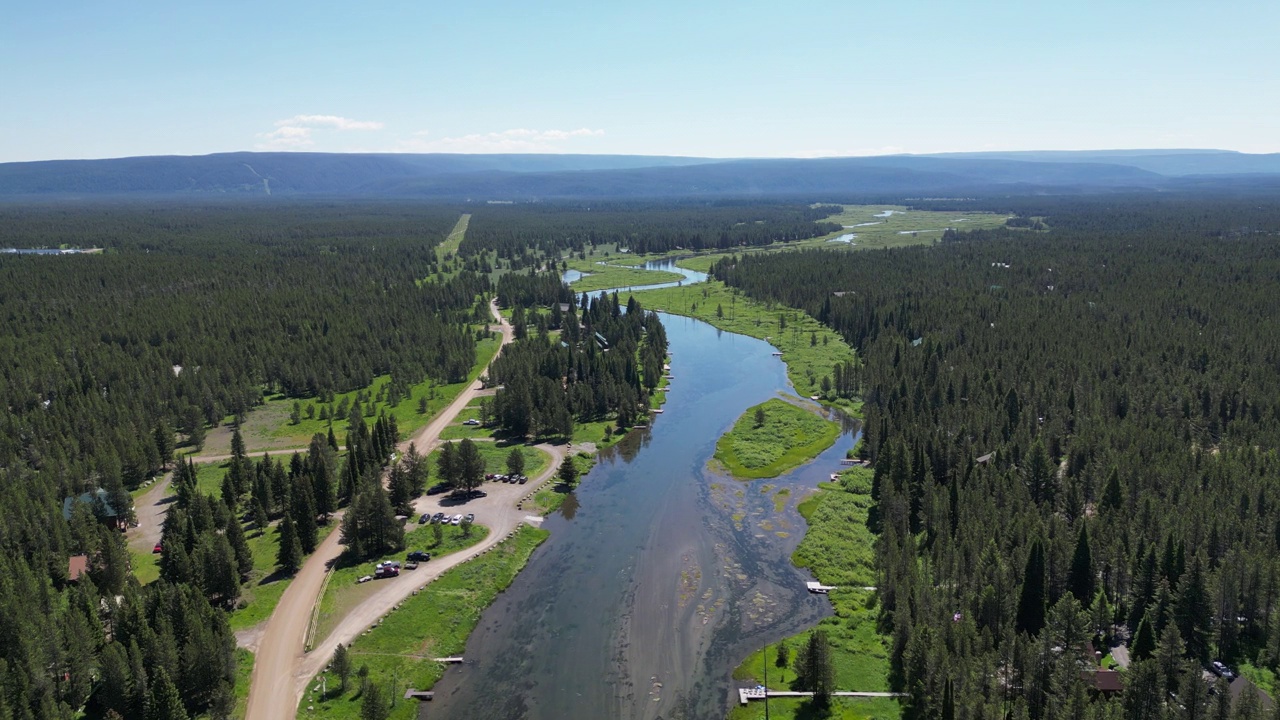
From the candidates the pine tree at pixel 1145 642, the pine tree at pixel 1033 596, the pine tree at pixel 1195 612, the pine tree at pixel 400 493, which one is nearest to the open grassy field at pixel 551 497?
the pine tree at pixel 400 493

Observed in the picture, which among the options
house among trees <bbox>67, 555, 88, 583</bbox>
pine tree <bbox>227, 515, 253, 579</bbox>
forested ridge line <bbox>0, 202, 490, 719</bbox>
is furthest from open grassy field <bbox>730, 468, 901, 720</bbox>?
house among trees <bbox>67, 555, 88, 583</bbox>

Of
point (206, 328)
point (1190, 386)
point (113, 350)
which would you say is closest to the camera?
point (1190, 386)

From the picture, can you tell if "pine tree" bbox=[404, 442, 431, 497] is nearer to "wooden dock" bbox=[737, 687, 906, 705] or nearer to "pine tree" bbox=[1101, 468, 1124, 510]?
"wooden dock" bbox=[737, 687, 906, 705]

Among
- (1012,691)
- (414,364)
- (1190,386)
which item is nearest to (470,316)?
(414,364)

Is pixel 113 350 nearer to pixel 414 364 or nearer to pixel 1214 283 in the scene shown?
pixel 414 364

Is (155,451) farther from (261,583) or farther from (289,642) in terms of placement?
(289,642)

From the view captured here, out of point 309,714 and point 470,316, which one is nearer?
point 309,714
